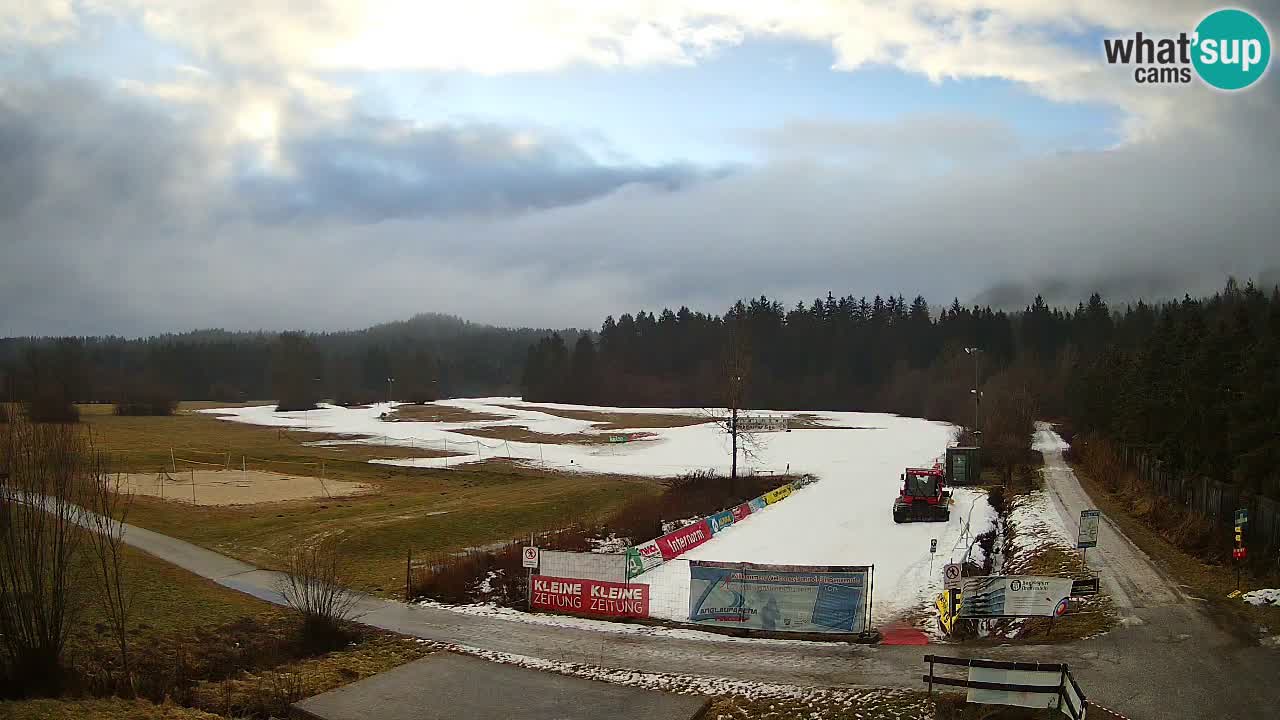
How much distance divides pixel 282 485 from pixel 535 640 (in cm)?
3677

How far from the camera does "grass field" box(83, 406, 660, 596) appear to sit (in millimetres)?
30609

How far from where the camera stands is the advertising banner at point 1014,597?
18.4 m

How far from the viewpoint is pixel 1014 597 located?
18.6 m

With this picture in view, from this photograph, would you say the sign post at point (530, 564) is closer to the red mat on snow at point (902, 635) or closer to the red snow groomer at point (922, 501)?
the red mat on snow at point (902, 635)

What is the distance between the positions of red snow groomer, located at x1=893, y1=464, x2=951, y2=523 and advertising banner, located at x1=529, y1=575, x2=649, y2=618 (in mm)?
19109

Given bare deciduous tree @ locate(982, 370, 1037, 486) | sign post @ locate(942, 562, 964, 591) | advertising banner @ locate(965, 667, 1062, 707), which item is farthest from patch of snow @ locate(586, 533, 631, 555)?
bare deciduous tree @ locate(982, 370, 1037, 486)

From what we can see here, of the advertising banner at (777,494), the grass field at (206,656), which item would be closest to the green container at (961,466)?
the advertising banner at (777,494)

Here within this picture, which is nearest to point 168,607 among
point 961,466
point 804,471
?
point 804,471

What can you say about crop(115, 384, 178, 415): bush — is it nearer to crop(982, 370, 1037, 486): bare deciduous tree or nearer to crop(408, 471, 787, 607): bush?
crop(408, 471, 787, 607): bush

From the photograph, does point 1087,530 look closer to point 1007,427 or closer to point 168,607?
point 168,607

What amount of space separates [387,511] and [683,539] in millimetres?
16231

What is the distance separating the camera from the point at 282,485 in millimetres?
49844

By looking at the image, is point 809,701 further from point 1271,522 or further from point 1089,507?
point 1089,507

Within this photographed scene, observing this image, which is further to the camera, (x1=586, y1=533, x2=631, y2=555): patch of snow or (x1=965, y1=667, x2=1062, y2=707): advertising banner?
(x1=586, y1=533, x2=631, y2=555): patch of snow
